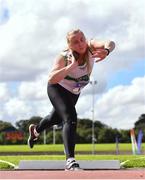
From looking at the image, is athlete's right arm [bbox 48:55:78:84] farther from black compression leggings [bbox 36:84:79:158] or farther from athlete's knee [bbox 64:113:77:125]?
athlete's knee [bbox 64:113:77:125]

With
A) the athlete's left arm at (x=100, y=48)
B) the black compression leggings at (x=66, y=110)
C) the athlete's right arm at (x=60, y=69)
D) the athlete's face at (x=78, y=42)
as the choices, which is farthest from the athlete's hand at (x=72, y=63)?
the black compression leggings at (x=66, y=110)

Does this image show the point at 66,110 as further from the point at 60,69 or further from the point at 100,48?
the point at 100,48

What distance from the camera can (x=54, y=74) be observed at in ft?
23.7

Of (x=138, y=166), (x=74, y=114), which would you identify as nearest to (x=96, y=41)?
(x=74, y=114)

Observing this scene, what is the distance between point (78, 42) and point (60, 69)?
420 millimetres

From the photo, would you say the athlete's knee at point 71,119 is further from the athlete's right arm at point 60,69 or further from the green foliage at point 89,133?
the green foliage at point 89,133

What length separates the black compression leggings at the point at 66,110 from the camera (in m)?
7.20

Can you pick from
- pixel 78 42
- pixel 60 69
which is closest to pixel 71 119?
pixel 60 69

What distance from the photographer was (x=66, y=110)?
7.47 m

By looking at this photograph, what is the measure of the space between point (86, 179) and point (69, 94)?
281 centimetres

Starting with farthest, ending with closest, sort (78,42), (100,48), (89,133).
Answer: (89,133)
(100,48)
(78,42)

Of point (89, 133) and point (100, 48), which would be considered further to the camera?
point (89, 133)

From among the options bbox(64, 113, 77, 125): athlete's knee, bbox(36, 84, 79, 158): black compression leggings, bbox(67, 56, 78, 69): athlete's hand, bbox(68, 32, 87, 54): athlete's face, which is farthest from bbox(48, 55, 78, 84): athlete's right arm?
bbox(64, 113, 77, 125): athlete's knee

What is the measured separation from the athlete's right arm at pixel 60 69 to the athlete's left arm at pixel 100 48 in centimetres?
35
